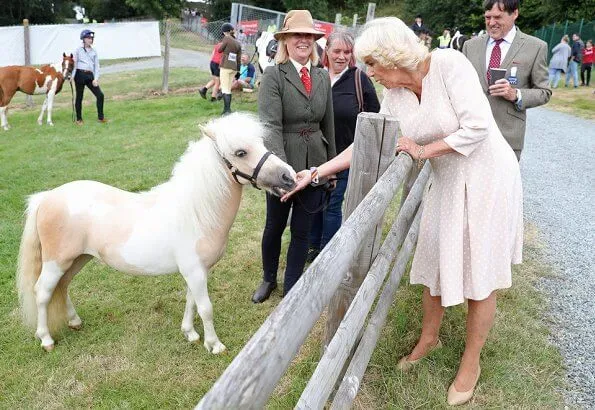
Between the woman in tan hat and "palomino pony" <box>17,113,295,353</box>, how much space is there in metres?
0.42

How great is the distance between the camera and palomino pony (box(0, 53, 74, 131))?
399 inches

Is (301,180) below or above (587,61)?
below

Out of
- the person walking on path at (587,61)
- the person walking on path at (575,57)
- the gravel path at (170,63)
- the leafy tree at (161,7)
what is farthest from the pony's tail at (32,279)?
the leafy tree at (161,7)

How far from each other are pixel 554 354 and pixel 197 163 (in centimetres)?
256

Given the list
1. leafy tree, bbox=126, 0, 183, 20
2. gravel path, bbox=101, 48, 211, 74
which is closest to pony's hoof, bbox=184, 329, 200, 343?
gravel path, bbox=101, 48, 211, 74

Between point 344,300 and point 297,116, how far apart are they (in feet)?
4.48

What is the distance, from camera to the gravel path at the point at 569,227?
291 centimetres

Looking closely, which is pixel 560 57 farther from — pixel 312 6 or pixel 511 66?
pixel 312 6

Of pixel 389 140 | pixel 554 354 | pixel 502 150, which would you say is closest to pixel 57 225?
pixel 389 140

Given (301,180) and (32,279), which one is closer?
(301,180)

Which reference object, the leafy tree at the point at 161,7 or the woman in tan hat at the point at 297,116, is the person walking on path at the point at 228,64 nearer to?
the woman in tan hat at the point at 297,116

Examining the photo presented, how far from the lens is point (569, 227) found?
5.19 meters

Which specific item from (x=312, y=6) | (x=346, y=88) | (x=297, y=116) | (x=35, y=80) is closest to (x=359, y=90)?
(x=346, y=88)

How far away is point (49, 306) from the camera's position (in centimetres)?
312
